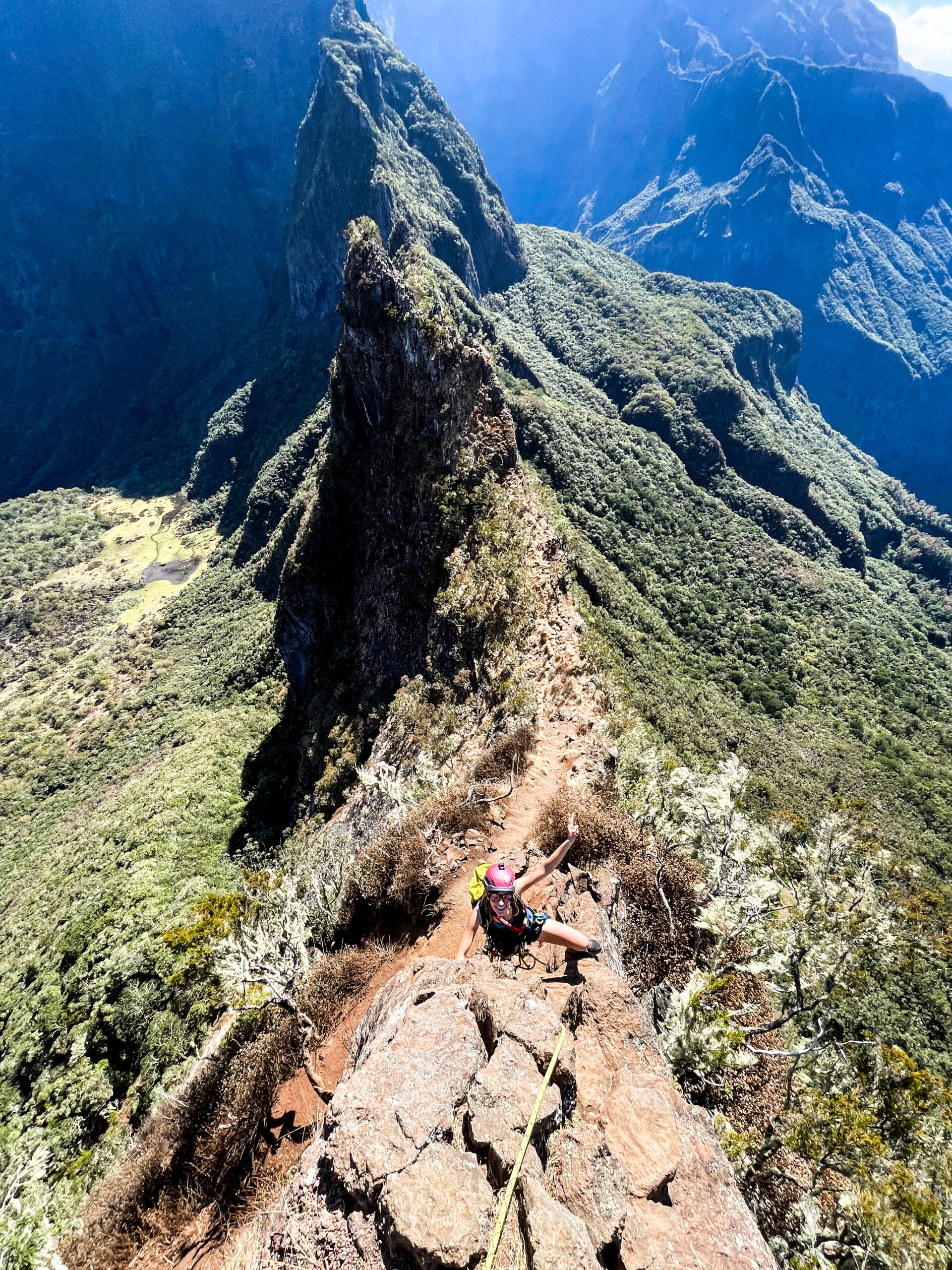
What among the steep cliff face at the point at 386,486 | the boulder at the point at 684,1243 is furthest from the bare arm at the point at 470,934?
the steep cliff face at the point at 386,486

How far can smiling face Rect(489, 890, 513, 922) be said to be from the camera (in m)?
7.38

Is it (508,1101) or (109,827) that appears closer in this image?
(508,1101)

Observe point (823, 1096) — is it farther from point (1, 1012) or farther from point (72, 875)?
point (72, 875)

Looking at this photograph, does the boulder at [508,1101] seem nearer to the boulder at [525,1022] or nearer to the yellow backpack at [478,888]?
the boulder at [525,1022]

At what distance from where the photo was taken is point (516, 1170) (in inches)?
175

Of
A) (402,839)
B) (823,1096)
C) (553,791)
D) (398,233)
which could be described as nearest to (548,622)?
(553,791)

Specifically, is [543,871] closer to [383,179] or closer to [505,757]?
[505,757]

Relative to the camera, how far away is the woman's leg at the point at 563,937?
7.42 m

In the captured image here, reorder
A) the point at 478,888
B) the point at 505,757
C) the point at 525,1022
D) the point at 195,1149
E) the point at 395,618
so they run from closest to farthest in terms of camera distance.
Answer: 1. the point at 525,1022
2. the point at 195,1149
3. the point at 478,888
4. the point at 505,757
5. the point at 395,618

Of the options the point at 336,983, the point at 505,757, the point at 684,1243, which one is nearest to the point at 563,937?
the point at 684,1243

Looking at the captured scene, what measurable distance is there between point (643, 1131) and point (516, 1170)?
5.30 ft

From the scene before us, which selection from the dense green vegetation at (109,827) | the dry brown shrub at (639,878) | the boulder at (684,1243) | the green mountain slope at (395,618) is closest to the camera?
the boulder at (684,1243)

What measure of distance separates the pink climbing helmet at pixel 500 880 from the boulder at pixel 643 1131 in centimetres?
225

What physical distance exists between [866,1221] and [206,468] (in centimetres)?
16574
